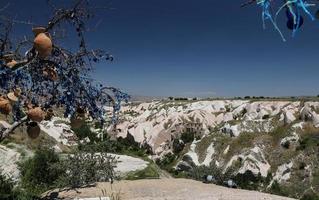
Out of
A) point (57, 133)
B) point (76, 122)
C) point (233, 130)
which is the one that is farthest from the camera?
point (233, 130)

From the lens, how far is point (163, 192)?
1872cm

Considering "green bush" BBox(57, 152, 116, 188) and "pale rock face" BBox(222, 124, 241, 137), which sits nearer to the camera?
"green bush" BBox(57, 152, 116, 188)

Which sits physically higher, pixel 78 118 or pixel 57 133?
pixel 78 118

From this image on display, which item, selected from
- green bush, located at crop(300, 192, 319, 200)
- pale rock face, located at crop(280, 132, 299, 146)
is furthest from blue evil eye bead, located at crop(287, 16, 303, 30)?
pale rock face, located at crop(280, 132, 299, 146)

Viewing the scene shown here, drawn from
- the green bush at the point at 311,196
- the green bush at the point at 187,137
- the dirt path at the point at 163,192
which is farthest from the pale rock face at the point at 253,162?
the dirt path at the point at 163,192

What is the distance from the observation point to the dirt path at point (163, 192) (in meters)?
17.8

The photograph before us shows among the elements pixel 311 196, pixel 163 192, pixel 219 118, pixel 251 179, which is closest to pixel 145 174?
pixel 163 192

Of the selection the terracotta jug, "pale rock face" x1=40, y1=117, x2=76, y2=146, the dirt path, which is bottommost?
the dirt path

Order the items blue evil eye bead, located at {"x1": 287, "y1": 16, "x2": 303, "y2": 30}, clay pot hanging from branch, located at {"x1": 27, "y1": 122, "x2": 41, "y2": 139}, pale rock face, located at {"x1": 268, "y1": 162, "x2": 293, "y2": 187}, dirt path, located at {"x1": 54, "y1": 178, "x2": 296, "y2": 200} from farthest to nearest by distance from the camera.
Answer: pale rock face, located at {"x1": 268, "y1": 162, "x2": 293, "y2": 187}
dirt path, located at {"x1": 54, "y1": 178, "x2": 296, "y2": 200}
clay pot hanging from branch, located at {"x1": 27, "y1": 122, "x2": 41, "y2": 139}
blue evil eye bead, located at {"x1": 287, "y1": 16, "x2": 303, "y2": 30}

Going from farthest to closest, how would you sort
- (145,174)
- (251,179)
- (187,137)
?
(187,137), (251,179), (145,174)

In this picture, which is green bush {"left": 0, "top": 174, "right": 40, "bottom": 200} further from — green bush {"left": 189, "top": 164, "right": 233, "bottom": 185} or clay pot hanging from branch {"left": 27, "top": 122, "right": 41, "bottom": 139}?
green bush {"left": 189, "top": 164, "right": 233, "bottom": 185}

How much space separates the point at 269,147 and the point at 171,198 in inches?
2004

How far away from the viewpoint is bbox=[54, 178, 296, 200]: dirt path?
58.4 ft

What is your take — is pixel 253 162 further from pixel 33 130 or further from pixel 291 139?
pixel 33 130
